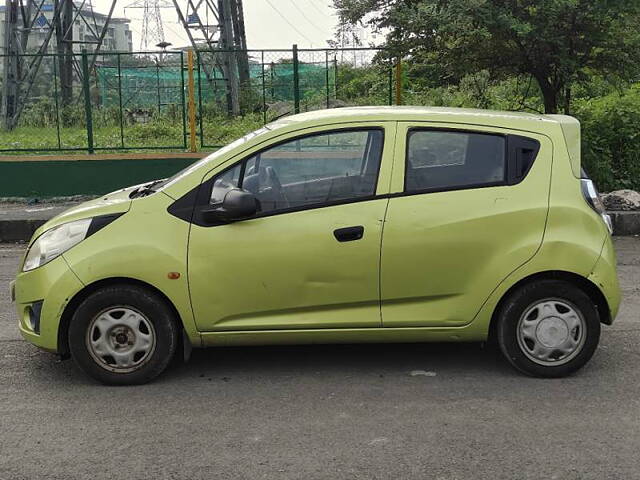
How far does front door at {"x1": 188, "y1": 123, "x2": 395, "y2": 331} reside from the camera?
475 cm

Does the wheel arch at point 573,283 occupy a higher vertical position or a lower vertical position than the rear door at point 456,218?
lower

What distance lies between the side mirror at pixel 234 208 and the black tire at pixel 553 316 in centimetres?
162

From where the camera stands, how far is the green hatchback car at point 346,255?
476 centimetres

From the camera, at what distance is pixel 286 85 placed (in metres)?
13.4

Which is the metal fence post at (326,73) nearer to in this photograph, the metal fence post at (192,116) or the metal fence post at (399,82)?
the metal fence post at (399,82)

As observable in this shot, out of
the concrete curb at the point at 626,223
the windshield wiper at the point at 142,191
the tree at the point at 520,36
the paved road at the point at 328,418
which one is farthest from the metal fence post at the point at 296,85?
the paved road at the point at 328,418

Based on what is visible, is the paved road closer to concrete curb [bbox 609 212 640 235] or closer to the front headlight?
the front headlight

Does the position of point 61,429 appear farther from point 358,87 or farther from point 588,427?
point 358,87

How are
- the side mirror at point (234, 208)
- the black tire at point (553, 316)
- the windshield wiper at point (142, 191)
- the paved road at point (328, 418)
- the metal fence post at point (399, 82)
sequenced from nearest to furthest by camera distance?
the paved road at point (328, 418)
the side mirror at point (234, 208)
the black tire at point (553, 316)
the windshield wiper at point (142, 191)
the metal fence post at point (399, 82)

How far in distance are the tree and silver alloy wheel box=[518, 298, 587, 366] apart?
6.65 m

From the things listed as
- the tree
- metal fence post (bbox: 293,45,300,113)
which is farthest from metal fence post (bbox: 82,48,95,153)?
the tree

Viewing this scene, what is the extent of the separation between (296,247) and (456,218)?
95 cm

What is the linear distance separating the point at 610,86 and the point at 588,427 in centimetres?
959

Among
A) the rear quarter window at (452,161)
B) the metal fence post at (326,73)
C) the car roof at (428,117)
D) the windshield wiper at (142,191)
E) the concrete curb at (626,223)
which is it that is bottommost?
the concrete curb at (626,223)
